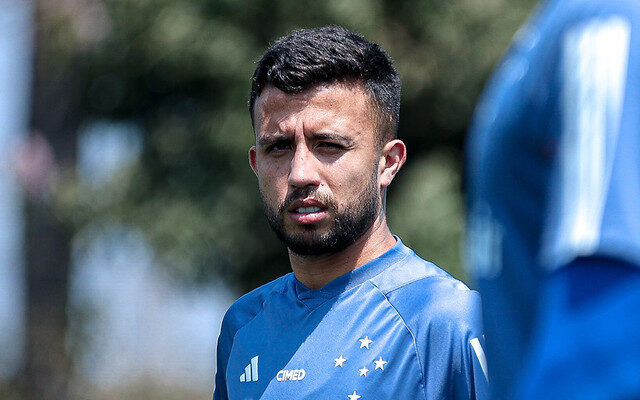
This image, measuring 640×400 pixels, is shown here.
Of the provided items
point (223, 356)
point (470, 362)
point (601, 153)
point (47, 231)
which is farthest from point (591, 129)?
point (47, 231)

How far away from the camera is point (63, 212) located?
10.6 meters

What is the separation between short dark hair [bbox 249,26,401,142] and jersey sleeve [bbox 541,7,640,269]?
1892 mm

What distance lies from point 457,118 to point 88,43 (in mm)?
3978

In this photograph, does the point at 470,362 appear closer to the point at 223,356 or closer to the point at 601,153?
the point at 223,356

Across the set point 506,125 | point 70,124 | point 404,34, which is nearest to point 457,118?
point 404,34

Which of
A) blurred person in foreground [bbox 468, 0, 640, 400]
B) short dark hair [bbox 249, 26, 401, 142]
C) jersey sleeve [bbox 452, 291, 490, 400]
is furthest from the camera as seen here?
short dark hair [bbox 249, 26, 401, 142]

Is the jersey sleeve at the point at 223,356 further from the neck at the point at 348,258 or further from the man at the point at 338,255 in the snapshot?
the neck at the point at 348,258

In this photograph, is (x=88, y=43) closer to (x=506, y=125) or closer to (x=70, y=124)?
(x=70, y=124)

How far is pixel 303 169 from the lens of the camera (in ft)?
9.68

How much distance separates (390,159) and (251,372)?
0.77m

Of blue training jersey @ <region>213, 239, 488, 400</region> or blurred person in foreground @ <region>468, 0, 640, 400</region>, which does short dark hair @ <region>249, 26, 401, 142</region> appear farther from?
blurred person in foreground @ <region>468, 0, 640, 400</region>

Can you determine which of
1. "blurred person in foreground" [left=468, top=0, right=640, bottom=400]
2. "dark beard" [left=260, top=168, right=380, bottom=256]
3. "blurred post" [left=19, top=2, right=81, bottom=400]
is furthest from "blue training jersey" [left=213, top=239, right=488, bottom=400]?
"blurred post" [left=19, top=2, right=81, bottom=400]

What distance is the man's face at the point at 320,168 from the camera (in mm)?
2957

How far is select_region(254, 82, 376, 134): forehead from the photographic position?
3002 mm
